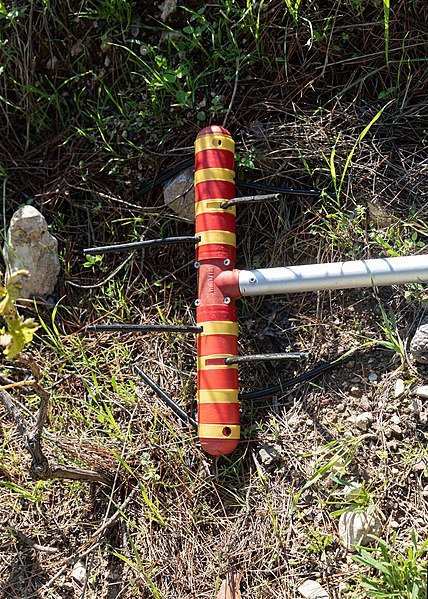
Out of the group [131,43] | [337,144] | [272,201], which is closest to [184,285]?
[272,201]

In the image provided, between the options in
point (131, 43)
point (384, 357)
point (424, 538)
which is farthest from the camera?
point (131, 43)

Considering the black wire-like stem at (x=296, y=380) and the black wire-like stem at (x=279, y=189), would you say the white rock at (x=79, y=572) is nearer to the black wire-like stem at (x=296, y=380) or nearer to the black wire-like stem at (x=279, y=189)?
the black wire-like stem at (x=296, y=380)

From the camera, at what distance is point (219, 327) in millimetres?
2213

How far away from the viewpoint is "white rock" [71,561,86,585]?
2.24 metres

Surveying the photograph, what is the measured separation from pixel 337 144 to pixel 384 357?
732 mm

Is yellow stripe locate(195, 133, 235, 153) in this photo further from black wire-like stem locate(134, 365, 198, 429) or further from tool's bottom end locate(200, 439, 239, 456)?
tool's bottom end locate(200, 439, 239, 456)

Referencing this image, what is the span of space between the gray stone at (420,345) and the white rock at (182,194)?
878 millimetres

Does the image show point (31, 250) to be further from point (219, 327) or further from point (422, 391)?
point (422, 391)

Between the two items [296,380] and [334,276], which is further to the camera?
[296,380]

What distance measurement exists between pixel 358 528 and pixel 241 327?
0.75 m

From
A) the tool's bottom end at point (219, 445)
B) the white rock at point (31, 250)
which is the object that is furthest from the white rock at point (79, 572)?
the white rock at point (31, 250)

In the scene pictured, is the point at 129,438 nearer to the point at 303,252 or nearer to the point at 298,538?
the point at 298,538

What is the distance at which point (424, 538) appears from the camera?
6.56 feet

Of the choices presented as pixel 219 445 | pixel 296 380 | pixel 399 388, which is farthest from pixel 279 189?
pixel 219 445
